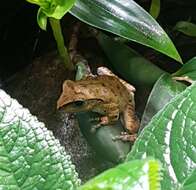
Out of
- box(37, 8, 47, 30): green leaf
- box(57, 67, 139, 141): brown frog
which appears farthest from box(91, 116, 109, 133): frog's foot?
box(37, 8, 47, 30): green leaf

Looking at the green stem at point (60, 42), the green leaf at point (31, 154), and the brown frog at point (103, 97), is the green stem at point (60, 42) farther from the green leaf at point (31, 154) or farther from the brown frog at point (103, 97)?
the green leaf at point (31, 154)

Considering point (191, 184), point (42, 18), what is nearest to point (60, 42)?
point (42, 18)

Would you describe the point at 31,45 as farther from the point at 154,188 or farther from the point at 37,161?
the point at 154,188

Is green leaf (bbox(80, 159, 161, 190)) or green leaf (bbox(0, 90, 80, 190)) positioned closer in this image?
green leaf (bbox(80, 159, 161, 190))

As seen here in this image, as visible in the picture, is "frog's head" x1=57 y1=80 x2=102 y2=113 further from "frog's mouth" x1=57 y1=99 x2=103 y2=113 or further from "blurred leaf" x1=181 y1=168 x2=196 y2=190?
"blurred leaf" x1=181 y1=168 x2=196 y2=190

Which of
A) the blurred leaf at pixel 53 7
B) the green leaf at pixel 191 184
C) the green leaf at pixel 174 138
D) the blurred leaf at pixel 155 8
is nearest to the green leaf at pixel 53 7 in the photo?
the blurred leaf at pixel 53 7

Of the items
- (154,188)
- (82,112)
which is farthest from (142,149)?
(82,112)
